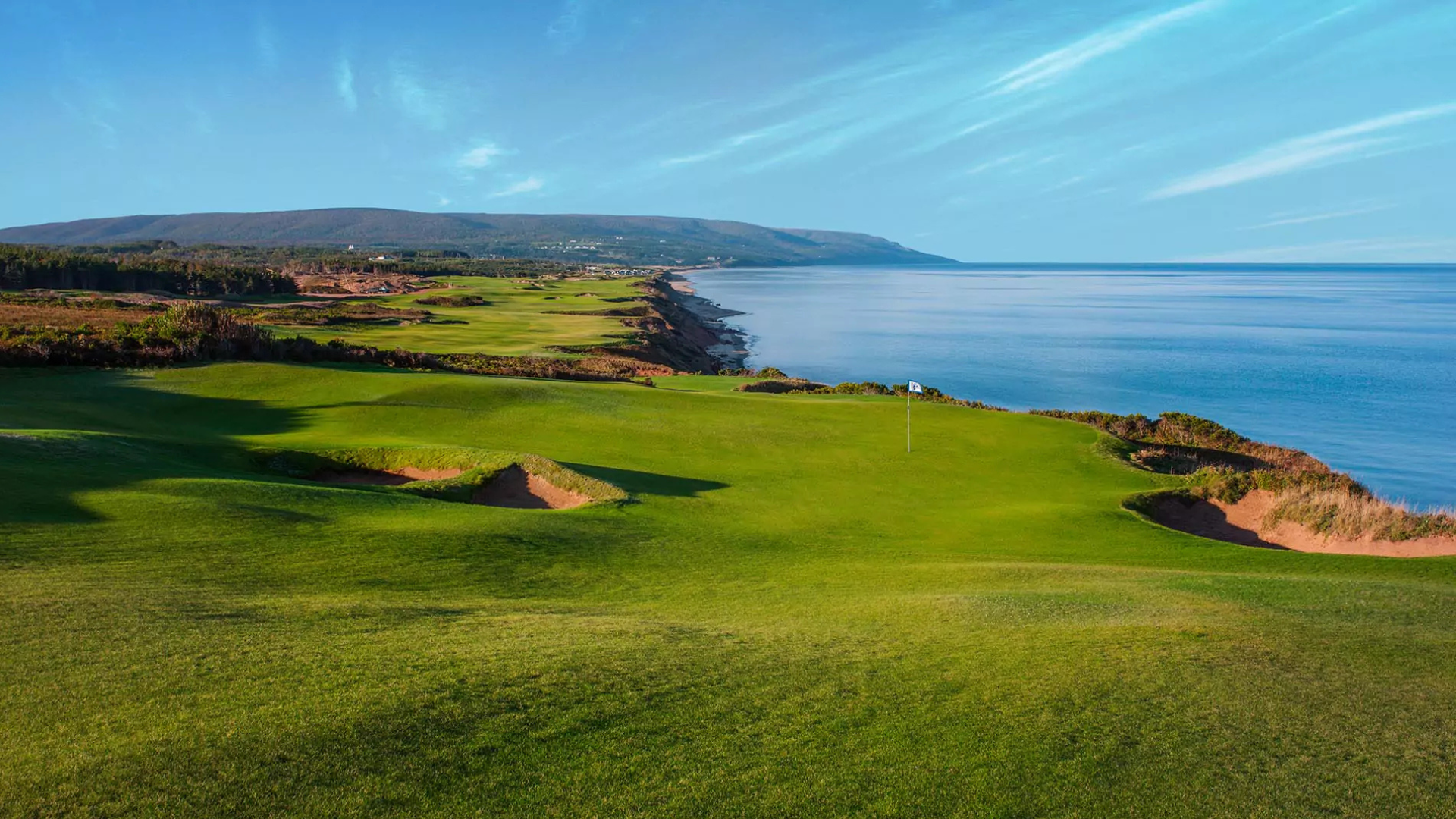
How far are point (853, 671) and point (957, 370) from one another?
213 feet

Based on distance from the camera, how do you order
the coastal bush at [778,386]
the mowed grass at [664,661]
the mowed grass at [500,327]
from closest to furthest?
the mowed grass at [664,661]
the coastal bush at [778,386]
the mowed grass at [500,327]

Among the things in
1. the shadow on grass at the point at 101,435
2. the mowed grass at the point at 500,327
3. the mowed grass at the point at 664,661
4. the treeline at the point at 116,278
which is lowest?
the mowed grass at the point at 664,661

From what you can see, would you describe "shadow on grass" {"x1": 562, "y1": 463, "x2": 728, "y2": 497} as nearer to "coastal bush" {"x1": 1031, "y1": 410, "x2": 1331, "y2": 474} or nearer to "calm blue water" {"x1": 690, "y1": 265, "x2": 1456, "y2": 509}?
"coastal bush" {"x1": 1031, "y1": 410, "x2": 1331, "y2": 474}

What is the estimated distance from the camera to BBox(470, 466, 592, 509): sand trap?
17.0m

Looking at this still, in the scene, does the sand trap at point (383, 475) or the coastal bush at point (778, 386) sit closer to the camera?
the sand trap at point (383, 475)

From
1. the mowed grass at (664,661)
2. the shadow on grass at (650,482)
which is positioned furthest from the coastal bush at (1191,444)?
the shadow on grass at (650,482)

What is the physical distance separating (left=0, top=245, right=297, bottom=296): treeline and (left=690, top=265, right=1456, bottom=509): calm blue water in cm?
6144

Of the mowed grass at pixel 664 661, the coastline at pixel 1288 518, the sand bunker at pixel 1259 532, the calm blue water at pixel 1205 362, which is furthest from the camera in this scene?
the calm blue water at pixel 1205 362

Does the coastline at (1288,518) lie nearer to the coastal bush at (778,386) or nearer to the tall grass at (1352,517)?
the tall grass at (1352,517)

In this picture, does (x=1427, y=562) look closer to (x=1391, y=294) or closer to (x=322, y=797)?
(x=322, y=797)

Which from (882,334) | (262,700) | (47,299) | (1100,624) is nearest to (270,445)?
(262,700)

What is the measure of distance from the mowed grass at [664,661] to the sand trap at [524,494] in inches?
77.7

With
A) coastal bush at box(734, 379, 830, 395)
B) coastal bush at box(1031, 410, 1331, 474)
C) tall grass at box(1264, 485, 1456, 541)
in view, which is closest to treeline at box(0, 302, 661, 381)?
coastal bush at box(734, 379, 830, 395)

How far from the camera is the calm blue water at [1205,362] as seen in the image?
4419 cm
